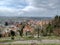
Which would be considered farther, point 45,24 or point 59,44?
point 45,24

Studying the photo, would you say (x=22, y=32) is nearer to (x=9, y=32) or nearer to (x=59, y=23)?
(x=9, y=32)

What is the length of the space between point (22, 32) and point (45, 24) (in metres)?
2.41

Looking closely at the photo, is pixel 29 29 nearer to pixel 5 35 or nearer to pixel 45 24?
pixel 45 24

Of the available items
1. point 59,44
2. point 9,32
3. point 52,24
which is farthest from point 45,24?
point 59,44

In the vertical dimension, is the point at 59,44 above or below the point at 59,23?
below

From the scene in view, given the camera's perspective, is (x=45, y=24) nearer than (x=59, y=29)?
No

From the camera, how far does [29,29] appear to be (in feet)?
47.3

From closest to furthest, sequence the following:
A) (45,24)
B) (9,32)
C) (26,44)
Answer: (26,44), (9,32), (45,24)

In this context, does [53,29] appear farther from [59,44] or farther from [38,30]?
[59,44]

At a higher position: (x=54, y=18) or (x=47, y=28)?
(x=54, y=18)

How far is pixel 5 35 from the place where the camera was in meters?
13.2

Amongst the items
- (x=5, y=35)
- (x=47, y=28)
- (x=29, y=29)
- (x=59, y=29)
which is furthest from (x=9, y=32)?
(x=59, y=29)

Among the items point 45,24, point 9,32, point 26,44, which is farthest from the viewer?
point 45,24

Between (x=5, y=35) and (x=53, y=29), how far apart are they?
14.0ft
